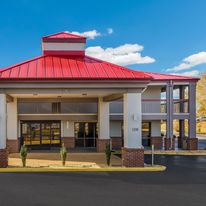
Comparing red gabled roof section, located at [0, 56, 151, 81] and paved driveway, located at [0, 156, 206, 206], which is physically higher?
red gabled roof section, located at [0, 56, 151, 81]

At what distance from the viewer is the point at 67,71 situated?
1532 cm

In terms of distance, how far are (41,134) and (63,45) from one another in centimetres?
961

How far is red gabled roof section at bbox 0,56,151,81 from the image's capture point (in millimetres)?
14445

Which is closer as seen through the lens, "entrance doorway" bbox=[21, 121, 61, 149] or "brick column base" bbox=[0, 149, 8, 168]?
"brick column base" bbox=[0, 149, 8, 168]

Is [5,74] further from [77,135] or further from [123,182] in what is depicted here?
[77,135]

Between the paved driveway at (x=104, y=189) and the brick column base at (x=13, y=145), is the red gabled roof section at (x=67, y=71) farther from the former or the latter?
the brick column base at (x=13, y=145)

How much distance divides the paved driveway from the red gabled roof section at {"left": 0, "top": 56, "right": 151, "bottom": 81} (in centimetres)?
533

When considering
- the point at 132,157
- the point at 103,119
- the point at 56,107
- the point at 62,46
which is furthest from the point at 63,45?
the point at 132,157

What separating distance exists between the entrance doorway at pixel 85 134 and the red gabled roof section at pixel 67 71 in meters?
9.00

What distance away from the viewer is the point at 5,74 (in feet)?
47.5

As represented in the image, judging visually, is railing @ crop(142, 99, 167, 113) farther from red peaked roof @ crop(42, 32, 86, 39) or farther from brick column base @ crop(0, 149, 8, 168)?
brick column base @ crop(0, 149, 8, 168)

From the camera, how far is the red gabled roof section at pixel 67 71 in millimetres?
14445

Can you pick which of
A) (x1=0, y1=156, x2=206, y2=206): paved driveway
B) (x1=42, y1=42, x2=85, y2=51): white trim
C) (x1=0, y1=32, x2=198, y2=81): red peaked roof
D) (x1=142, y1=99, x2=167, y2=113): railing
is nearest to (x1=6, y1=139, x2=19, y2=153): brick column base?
(x1=0, y1=32, x2=198, y2=81): red peaked roof

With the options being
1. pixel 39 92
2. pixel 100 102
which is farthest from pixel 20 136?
pixel 39 92
